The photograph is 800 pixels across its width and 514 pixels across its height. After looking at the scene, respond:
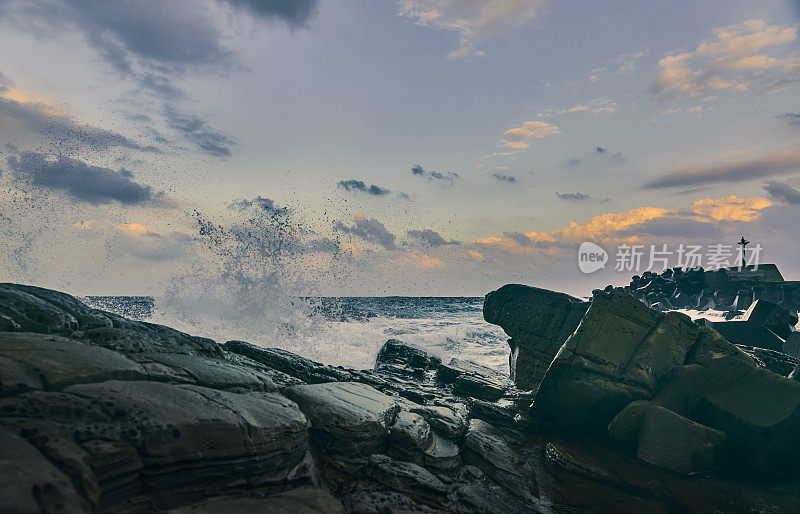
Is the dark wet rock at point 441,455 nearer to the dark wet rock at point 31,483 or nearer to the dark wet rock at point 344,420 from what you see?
the dark wet rock at point 344,420

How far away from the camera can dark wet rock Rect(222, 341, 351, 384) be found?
7686mm

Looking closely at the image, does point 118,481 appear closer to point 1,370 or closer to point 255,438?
point 255,438

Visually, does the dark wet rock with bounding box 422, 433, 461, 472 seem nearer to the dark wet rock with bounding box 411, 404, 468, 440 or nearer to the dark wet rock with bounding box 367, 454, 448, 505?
the dark wet rock with bounding box 411, 404, 468, 440

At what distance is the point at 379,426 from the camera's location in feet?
18.0

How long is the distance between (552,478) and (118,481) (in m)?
5.91

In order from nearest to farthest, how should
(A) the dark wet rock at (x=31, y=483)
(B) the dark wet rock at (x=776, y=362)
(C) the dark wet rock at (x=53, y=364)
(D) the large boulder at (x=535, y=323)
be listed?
1. (A) the dark wet rock at (x=31, y=483)
2. (C) the dark wet rock at (x=53, y=364)
3. (B) the dark wet rock at (x=776, y=362)
4. (D) the large boulder at (x=535, y=323)

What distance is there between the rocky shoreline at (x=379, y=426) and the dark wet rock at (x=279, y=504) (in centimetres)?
2

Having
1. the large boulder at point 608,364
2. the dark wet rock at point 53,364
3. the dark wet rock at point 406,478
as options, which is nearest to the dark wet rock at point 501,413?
the large boulder at point 608,364

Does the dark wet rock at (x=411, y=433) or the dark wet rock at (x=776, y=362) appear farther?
the dark wet rock at (x=776, y=362)

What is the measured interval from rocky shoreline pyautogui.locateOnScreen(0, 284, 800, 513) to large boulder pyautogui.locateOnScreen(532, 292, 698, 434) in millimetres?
31

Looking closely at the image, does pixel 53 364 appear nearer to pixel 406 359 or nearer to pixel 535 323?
pixel 406 359

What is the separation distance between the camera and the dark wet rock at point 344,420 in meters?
5.09

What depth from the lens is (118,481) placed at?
3.14 metres

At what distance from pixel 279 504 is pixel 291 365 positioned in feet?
14.4
